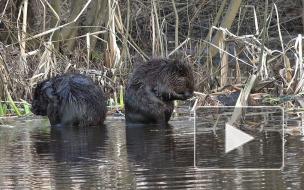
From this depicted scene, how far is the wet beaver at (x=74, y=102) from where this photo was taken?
28.2 ft

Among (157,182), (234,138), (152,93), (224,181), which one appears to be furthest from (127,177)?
(152,93)

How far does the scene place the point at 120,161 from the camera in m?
5.88

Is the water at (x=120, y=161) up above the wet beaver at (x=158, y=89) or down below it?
below

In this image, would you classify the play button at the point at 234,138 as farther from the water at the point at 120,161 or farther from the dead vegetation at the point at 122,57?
the dead vegetation at the point at 122,57

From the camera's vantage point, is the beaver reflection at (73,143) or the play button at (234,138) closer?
the play button at (234,138)

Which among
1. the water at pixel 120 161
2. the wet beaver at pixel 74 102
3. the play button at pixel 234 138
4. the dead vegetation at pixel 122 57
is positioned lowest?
the water at pixel 120 161

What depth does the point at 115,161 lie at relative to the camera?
232 inches

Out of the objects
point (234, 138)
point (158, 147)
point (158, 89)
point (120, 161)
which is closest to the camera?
point (120, 161)

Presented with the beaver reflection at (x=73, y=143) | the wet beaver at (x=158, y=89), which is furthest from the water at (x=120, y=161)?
the wet beaver at (x=158, y=89)

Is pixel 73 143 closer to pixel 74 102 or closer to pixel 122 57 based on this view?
pixel 74 102

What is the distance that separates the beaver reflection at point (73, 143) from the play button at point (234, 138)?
1.00m
